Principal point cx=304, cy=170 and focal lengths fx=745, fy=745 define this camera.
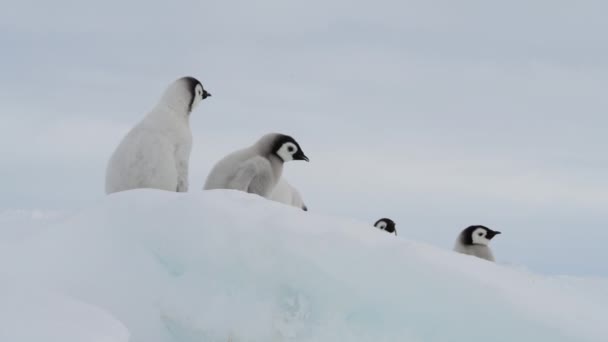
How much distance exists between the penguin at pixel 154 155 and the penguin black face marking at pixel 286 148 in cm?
115

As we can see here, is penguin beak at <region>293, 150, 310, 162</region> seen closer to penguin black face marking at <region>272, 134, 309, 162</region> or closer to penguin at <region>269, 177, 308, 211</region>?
penguin black face marking at <region>272, 134, 309, 162</region>

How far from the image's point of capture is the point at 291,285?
13.1 feet

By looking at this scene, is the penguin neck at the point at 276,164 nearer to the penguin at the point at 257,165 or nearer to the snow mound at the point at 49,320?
the penguin at the point at 257,165

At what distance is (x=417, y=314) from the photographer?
391 cm

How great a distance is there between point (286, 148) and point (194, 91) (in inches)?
47.2

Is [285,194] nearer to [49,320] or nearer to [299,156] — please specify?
[299,156]

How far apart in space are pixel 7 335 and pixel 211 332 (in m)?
1.48

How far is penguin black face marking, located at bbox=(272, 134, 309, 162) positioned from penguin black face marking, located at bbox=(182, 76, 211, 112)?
98 centimetres

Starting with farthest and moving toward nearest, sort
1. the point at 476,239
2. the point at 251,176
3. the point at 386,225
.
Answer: the point at 386,225
the point at 476,239
the point at 251,176

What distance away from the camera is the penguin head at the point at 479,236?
32.3ft

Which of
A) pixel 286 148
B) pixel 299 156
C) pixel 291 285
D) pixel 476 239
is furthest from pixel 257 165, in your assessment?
pixel 291 285

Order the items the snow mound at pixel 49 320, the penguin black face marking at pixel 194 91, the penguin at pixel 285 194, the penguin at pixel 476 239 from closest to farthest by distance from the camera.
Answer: the snow mound at pixel 49 320 < the penguin black face marking at pixel 194 91 < the penguin at pixel 285 194 < the penguin at pixel 476 239

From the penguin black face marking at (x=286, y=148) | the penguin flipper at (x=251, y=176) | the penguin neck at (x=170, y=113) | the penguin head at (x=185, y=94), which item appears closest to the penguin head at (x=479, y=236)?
the penguin black face marking at (x=286, y=148)

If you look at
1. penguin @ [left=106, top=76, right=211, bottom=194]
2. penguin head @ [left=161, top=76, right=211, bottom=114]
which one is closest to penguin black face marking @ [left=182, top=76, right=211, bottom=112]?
penguin head @ [left=161, top=76, right=211, bottom=114]
